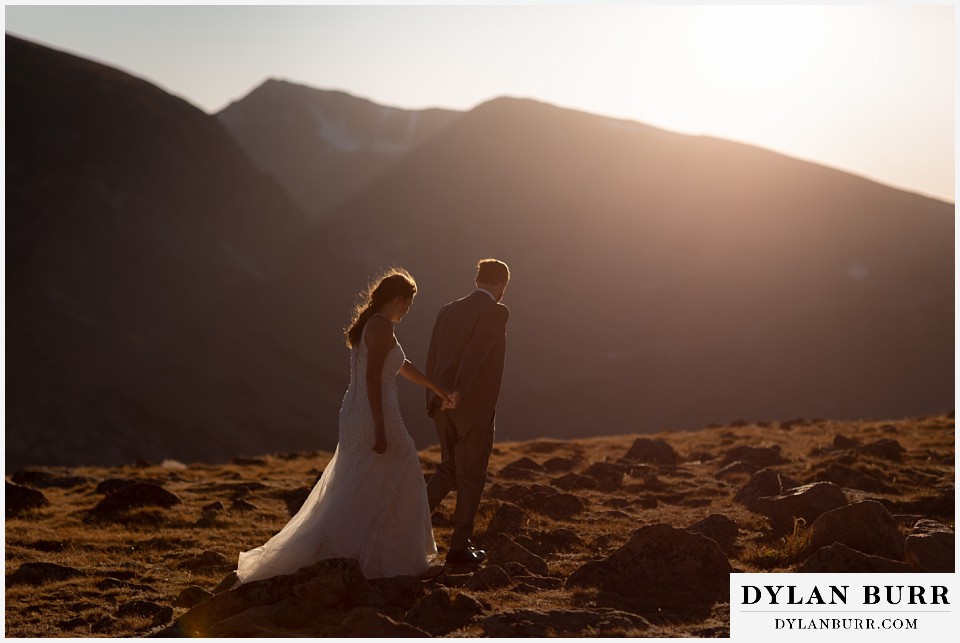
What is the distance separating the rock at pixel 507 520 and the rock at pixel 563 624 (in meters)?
4.39

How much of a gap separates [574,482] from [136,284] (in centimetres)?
9506

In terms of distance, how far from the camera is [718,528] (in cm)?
1129

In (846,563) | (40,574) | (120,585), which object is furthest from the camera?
(40,574)

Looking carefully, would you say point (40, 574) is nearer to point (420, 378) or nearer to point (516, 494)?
point (420, 378)

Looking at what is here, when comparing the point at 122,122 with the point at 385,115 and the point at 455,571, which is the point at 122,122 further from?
the point at 455,571

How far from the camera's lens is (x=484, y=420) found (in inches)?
358

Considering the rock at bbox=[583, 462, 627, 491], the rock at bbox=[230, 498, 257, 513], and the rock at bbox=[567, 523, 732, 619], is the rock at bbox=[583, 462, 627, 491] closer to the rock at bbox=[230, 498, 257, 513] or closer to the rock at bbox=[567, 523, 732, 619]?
the rock at bbox=[230, 498, 257, 513]

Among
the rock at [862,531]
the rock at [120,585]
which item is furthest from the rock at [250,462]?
the rock at [862,531]

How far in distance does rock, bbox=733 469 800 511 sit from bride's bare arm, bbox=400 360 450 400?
651cm

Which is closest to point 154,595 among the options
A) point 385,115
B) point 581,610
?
point 581,610

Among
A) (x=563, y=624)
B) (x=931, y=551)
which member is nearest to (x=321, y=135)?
(x=931, y=551)

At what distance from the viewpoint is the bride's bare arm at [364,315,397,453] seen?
817cm

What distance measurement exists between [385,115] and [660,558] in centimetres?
19364

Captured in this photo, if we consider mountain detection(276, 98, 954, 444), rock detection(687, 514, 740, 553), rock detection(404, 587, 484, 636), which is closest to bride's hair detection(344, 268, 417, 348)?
rock detection(404, 587, 484, 636)
